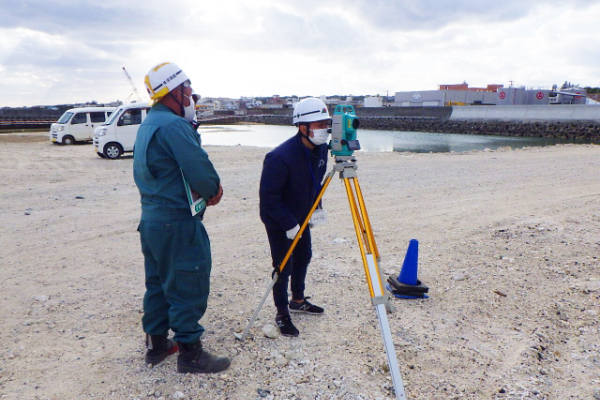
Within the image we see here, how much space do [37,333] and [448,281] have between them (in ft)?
12.0

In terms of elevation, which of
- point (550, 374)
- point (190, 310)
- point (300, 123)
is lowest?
point (550, 374)

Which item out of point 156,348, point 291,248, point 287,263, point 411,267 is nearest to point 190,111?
point 291,248

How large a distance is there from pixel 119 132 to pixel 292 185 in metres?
13.5

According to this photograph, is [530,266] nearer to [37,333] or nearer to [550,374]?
[550,374]

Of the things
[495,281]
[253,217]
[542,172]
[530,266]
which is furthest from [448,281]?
[542,172]

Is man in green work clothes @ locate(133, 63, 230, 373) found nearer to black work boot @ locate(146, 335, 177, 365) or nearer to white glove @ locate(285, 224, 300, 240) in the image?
black work boot @ locate(146, 335, 177, 365)

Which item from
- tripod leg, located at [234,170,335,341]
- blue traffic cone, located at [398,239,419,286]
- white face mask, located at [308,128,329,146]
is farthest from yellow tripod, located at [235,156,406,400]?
blue traffic cone, located at [398,239,419,286]

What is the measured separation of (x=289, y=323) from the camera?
324 cm

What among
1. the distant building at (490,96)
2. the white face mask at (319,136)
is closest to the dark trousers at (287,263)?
the white face mask at (319,136)

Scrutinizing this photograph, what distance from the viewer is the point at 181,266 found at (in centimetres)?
251

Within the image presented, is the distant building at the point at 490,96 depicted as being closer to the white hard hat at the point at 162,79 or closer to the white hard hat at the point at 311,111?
the white hard hat at the point at 311,111

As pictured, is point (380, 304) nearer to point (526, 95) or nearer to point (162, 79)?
point (162, 79)

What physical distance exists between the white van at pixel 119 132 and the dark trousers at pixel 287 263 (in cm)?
1317

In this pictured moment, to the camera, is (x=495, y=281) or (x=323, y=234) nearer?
(x=495, y=281)
